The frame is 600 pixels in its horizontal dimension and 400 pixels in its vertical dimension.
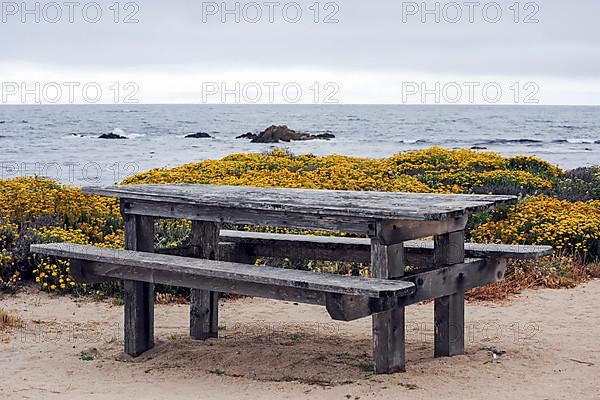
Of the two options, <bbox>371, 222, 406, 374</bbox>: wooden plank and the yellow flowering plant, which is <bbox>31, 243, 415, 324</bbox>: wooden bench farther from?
the yellow flowering plant

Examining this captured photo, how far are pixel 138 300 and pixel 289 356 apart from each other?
122 centimetres

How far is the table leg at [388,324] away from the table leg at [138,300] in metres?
1.92

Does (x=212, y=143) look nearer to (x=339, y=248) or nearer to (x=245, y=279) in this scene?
(x=339, y=248)

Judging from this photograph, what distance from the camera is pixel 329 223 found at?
18.6 feet

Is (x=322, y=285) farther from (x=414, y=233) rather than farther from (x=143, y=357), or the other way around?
(x=143, y=357)

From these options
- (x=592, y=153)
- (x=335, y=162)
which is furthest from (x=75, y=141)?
(x=335, y=162)

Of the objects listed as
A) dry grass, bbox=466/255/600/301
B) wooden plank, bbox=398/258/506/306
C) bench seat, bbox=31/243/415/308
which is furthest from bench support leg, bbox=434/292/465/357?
dry grass, bbox=466/255/600/301

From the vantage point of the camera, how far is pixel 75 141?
54188mm

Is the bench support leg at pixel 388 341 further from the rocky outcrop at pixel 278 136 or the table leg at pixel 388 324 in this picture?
the rocky outcrop at pixel 278 136

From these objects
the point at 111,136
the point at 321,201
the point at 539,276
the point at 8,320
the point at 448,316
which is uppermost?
the point at 111,136

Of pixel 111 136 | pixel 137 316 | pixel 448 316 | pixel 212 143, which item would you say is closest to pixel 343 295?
pixel 448 316

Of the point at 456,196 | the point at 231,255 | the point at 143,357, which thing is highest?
the point at 456,196

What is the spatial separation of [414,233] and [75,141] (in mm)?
50649

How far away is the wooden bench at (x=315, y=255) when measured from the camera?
5.39m
